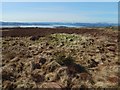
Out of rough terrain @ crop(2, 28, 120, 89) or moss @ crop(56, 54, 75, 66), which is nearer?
rough terrain @ crop(2, 28, 120, 89)

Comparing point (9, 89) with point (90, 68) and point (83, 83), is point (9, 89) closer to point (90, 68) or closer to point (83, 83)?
point (83, 83)

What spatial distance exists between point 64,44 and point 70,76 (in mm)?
5731

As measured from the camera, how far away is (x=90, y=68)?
15.4 m

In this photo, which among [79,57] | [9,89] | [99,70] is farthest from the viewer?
[79,57]

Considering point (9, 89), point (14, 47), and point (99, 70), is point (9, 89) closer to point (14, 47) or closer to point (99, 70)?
point (99, 70)

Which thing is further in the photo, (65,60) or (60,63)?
(65,60)

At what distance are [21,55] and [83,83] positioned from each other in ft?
15.8

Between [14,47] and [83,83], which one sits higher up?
[14,47]

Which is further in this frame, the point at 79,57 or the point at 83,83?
the point at 79,57

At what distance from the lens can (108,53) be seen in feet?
57.3

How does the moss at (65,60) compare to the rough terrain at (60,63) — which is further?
the moss at (65,60)

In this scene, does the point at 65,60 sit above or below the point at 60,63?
above

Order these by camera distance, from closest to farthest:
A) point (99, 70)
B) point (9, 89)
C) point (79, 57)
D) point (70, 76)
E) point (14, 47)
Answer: point (9, 89) → point (70, 76) → point (99, 70) → point (79, 57) → point (14, 47)

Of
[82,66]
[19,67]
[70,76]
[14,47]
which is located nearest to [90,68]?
[82,66]
